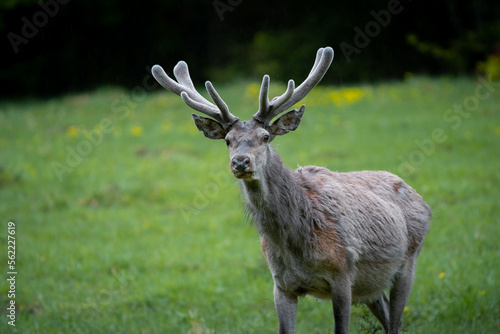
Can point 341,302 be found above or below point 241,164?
below

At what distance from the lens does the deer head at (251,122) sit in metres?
4.57

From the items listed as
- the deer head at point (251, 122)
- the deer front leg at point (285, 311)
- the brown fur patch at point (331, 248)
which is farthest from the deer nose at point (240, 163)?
the deer front leg at point (285, 311)

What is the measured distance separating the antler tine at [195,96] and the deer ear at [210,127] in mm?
46

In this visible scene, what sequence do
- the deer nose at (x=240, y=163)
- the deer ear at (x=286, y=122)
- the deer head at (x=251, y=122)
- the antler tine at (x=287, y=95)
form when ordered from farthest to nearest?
the deer ear at (x=286, y=122) < the antler tine at (x=287, y=95) < the deer head at (x=251, y=122) < the deer nose at (x=240, y=163)

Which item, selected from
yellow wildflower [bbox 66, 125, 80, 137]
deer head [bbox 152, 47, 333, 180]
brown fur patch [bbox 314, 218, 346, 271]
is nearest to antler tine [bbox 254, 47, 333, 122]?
deer head [bbox 152, 47, 333, 180]

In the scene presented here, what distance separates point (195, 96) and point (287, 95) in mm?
936

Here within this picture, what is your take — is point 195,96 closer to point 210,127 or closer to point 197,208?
point 210,127

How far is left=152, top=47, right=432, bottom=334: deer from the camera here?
4.82m

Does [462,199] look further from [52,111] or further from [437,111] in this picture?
[52,111]

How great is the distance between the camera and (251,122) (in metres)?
4.86

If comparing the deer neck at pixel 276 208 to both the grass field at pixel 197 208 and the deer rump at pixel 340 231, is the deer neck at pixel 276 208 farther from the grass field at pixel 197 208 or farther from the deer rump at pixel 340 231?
the grass field at pixel 197 208

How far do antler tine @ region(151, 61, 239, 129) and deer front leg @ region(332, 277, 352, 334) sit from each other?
157 centimetres

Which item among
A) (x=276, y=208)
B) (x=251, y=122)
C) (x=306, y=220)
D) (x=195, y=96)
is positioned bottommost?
(x=306, y=220)

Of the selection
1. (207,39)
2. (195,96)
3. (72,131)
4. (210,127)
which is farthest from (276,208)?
(207,39)
